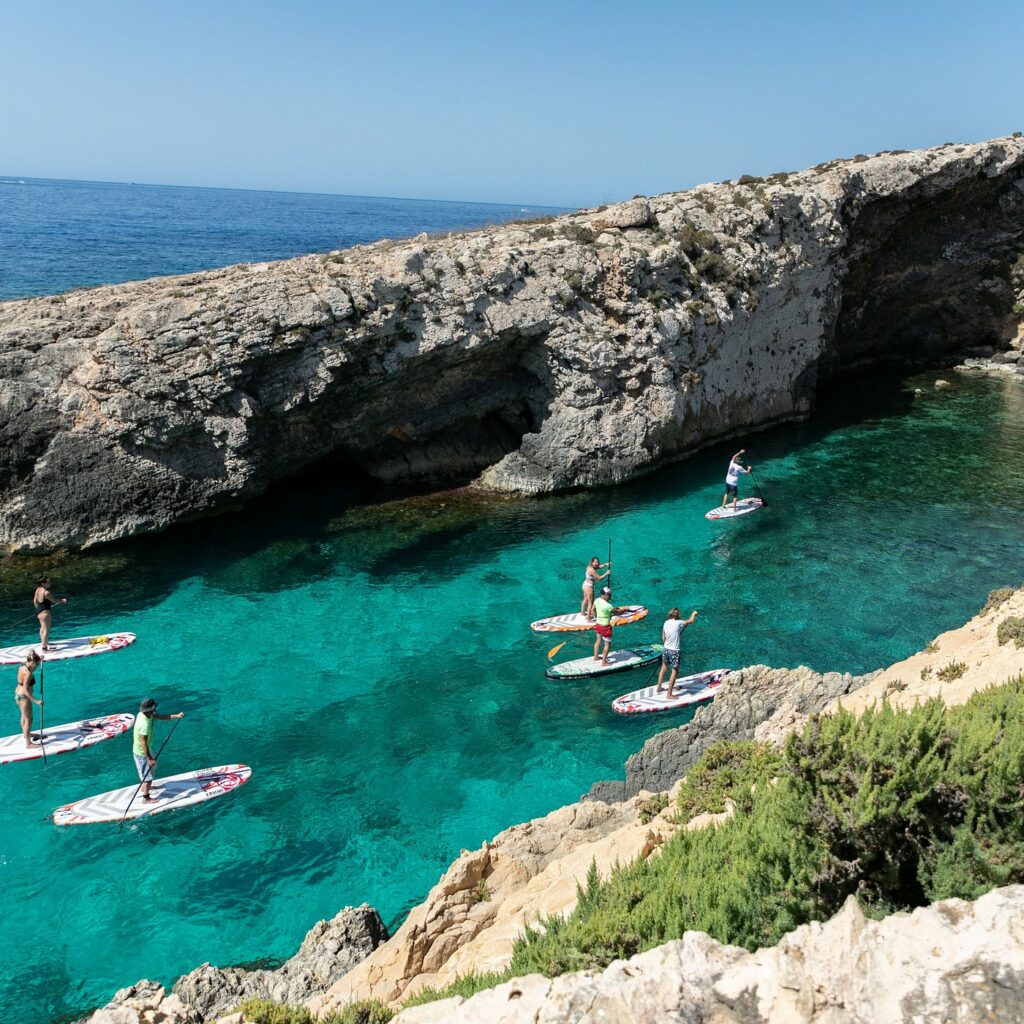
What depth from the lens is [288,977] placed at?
1037cm

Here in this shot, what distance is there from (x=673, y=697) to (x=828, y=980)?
12638 mm

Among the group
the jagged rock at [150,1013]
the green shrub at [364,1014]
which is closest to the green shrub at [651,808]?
the green shrub at [364,1014]

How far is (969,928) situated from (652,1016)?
234 cm

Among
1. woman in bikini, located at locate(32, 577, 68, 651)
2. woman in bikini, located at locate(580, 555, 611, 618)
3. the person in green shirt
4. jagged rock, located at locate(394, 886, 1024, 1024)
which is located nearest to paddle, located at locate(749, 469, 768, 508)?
woman in bikini, located at locate(580, 555, 611, 618)

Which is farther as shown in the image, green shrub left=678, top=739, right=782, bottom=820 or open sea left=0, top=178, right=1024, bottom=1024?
open sea left=0, top=178, right=1024, bottom=1024

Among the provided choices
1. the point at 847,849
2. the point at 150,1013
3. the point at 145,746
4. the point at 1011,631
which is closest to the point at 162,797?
the point at 145,746

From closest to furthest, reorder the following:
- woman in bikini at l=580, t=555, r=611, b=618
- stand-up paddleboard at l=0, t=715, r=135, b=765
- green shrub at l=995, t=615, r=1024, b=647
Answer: green shrub at l=995, t=615, r=1024, b=647 < stand-up paddleboard at l=0, t=715, r=135, b=765 < woman in bikini at l=580, t=555, r=611, b=618

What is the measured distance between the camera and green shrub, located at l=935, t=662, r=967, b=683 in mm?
13297

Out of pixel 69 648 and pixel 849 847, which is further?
pixel 69 648

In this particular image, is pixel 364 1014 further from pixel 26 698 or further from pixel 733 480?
pixel 733 480

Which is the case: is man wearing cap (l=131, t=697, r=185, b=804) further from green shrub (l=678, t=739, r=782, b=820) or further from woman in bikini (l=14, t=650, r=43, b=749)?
green shrub (l=678, t=739, r=782, b=820)

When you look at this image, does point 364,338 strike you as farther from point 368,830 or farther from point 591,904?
point 591,904

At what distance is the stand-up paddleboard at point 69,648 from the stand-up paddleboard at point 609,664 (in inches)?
442

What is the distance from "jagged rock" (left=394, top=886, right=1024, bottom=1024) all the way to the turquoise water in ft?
25.4
